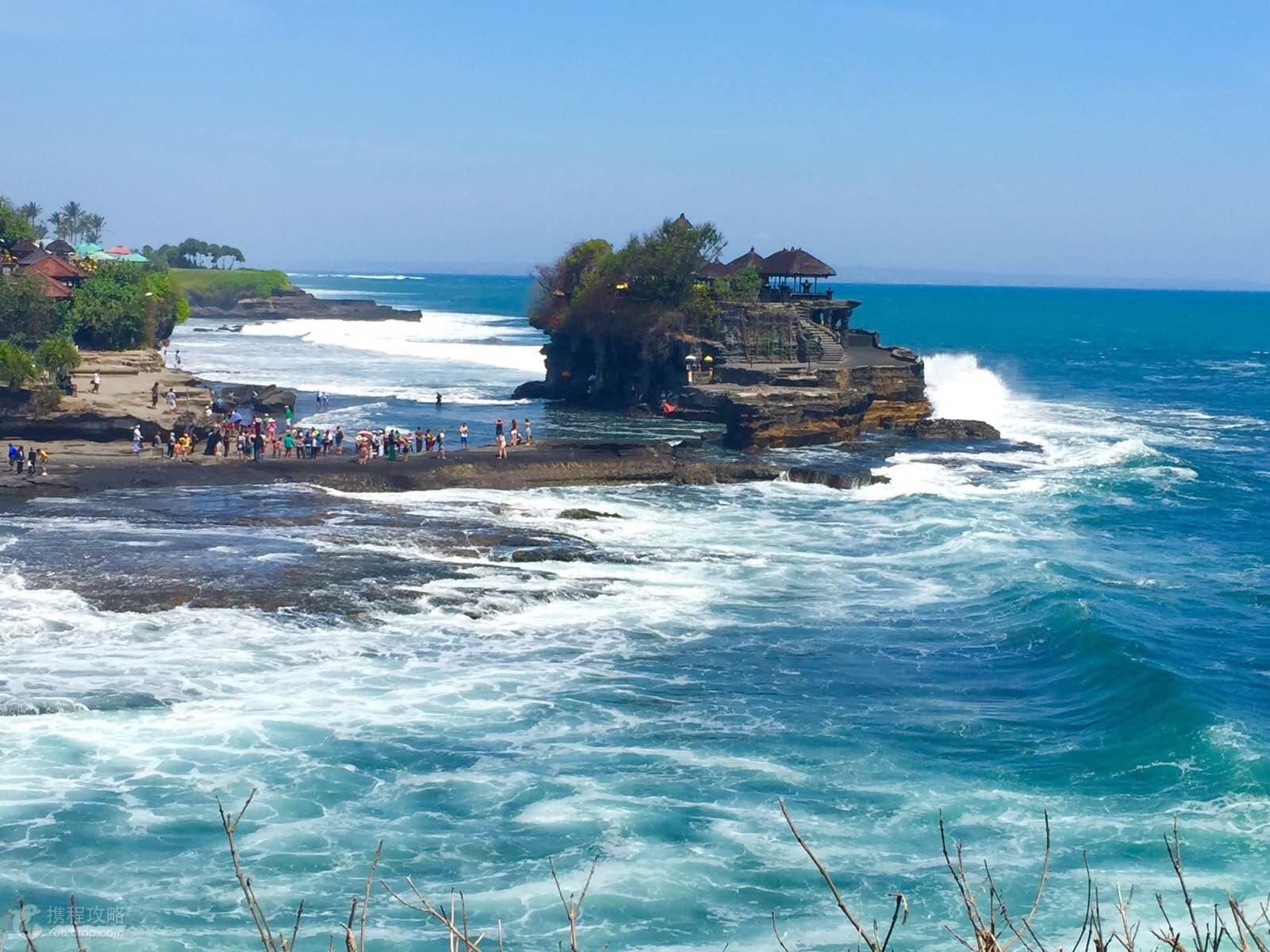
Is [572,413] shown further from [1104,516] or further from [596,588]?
[596,588]

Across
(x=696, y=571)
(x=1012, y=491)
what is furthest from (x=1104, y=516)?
(x=696, y=571)

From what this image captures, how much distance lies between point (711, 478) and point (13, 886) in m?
28.3

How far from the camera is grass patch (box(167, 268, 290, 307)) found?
443 ft

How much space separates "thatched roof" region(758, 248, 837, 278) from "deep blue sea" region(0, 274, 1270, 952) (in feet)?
78.3

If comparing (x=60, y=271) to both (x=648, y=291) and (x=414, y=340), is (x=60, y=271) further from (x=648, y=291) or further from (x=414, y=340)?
(x=414, y=340)

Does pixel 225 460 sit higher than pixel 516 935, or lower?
higher

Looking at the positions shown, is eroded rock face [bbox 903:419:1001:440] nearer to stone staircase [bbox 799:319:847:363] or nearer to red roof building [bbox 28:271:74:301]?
stone staircase [bbox 799:319:847:363]

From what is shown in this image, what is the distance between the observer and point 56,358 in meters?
46.5

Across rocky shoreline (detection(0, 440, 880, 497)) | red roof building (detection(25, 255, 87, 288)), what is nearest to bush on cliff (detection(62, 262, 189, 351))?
red roof building (detection(25, 255, 87, 288))

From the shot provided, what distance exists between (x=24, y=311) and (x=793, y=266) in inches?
1285

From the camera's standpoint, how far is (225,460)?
40.1m

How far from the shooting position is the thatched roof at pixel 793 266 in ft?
210

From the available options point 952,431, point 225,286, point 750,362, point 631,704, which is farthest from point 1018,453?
point 225,286

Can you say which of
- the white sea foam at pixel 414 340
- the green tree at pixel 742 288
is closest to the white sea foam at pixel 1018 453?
the green tree at pixel 742 288
